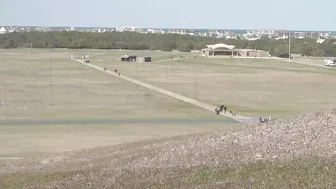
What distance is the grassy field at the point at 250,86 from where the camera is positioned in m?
59.9

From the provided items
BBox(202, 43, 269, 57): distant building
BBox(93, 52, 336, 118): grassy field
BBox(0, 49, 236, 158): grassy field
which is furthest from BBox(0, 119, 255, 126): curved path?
BBox(202, 43, 269, 57): distant building

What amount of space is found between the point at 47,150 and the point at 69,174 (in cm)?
1586

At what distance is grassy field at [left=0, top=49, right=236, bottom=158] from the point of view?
38.5m

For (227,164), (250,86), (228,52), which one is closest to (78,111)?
(250,86)

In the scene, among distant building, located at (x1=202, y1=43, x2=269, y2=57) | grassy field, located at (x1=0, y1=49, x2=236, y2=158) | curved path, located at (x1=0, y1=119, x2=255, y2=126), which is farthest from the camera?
→ distant building, located at (x1=202, y1=43, x2=269, y2=57)

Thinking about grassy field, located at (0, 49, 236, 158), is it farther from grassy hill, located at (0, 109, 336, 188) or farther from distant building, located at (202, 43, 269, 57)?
distant building, located at (202, 43, 269, 57)

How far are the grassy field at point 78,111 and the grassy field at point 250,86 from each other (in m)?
5.27

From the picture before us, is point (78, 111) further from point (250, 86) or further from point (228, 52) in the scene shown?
point (228, 52)

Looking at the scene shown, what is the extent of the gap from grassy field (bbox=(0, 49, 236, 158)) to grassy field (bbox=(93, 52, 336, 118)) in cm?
527

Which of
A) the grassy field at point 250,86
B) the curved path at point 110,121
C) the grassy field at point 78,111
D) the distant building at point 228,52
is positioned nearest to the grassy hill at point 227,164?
the grassy field at point 78,111

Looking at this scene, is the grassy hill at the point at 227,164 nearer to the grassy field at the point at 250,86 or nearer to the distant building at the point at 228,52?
the grassy field at the point at 250,86

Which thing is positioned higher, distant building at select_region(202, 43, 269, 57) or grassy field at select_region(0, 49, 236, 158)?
distant building at select_region(202, 43, 269, 57)

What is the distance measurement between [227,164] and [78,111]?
3787cm

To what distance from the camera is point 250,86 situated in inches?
3113
